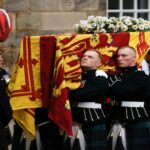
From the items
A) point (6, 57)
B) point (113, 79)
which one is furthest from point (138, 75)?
point (6, 57)

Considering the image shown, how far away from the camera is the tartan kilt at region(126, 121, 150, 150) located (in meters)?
6.41

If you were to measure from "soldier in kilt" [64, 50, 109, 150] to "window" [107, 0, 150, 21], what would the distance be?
15.0 feet

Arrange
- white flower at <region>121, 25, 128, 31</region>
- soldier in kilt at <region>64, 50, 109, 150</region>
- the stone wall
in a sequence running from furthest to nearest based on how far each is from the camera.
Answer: the stone wall < white flower at <region>121, 25, 128, 31</region> < soldier in kilt at <region>64, 50, 109, 150</region>

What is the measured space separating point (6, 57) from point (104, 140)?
4.14 m

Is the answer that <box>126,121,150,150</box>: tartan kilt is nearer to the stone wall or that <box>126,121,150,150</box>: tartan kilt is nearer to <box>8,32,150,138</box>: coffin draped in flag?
<box>8,32,150,138</box>: coffin draped in flag

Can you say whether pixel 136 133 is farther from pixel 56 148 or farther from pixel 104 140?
pixel 56 148

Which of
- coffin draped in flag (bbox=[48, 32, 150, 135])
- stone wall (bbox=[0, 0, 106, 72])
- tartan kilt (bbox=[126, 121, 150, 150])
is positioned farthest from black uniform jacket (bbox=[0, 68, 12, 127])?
stone wall (bbox=[0, 0, 106, 72])

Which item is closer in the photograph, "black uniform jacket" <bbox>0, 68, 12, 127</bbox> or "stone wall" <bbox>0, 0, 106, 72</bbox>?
"black uniform jacket" <bbox>0, 68, 12, 127</bbox>

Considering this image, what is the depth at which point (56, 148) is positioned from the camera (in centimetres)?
653

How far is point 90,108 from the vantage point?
6.29m

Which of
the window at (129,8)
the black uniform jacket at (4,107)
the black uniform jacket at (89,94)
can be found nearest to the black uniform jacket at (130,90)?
the black uniform jacket at (89,94)

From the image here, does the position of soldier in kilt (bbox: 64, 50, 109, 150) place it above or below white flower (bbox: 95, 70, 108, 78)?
below

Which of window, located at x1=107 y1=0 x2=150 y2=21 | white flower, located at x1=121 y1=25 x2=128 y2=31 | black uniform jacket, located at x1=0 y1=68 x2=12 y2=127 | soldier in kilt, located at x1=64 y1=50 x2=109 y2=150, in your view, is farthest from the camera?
window, located at x1=107 y1=0 x2=150 y2=21

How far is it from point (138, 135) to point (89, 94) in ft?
2.19
